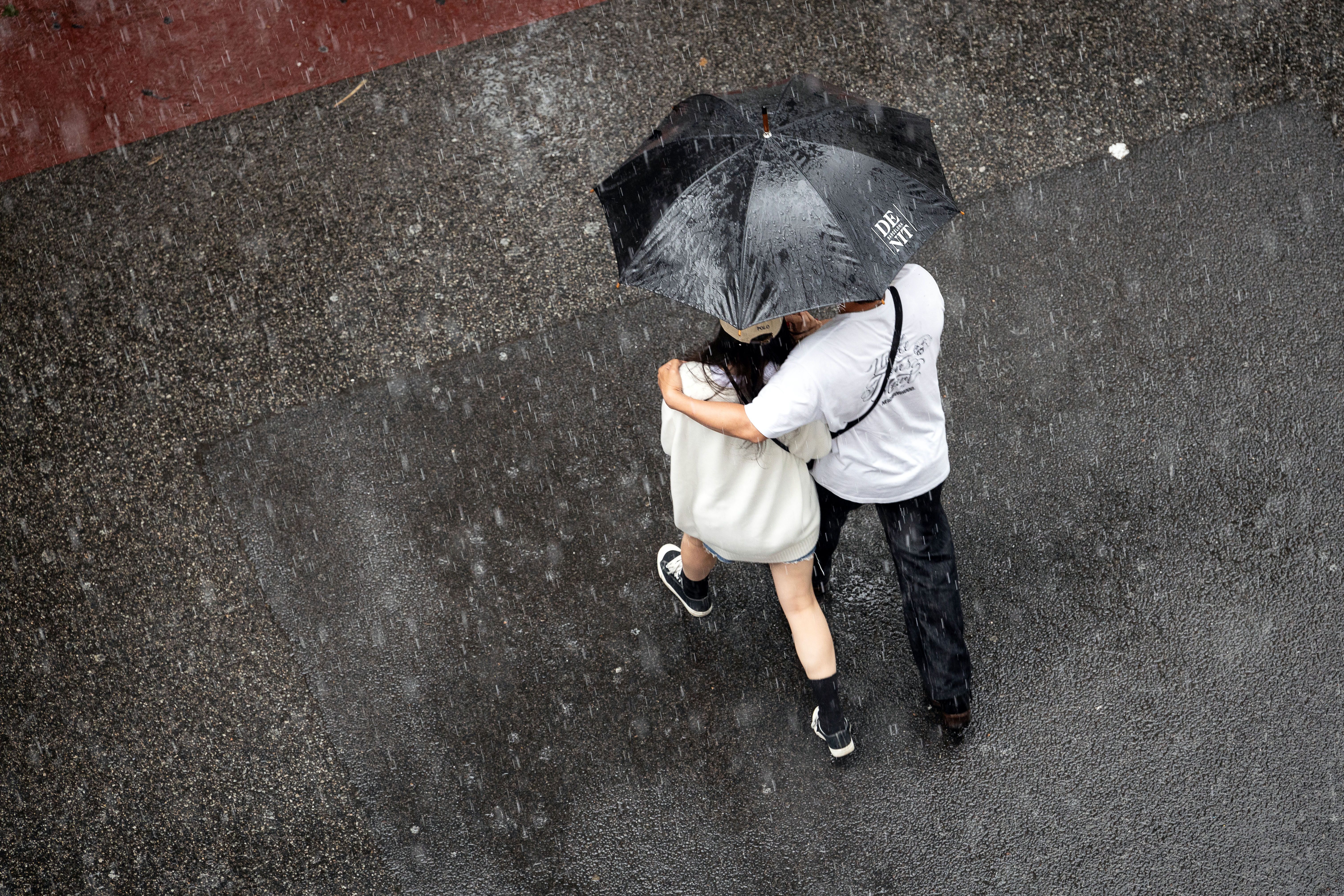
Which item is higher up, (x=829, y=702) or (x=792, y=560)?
(x=792, y=560)

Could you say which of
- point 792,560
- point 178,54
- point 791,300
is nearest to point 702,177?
point 791,300

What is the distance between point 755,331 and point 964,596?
2.06 metres

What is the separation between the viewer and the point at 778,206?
8.86ft

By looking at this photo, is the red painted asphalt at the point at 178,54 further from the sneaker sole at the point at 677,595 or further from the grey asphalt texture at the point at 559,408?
the sneaker sole at the point at 677,595

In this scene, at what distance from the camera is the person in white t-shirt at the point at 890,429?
279 centimetres

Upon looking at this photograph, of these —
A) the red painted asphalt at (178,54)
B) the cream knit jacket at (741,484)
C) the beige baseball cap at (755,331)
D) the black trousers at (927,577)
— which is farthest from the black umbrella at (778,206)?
the red painted asphalt at (178,54)

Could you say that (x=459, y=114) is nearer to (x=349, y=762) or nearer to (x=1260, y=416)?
(x=349, y=762)

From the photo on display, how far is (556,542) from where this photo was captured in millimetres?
4441

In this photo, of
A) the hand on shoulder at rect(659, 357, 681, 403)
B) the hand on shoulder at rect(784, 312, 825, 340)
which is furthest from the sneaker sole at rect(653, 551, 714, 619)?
the hand on shoulder at rect(784, 312, 825, 340)

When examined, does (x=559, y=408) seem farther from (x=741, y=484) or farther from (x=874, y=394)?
(x=874, y=394)

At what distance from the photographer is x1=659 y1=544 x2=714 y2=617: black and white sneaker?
4.18 meters

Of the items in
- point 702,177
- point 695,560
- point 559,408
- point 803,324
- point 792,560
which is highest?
point 702,177

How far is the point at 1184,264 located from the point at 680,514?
3.06m

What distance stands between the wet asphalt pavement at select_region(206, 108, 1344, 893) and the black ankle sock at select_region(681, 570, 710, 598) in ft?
0.61
